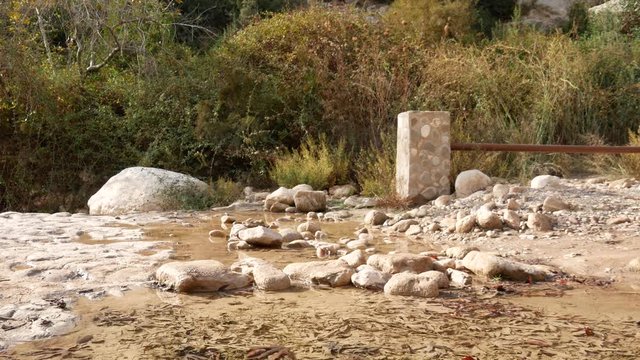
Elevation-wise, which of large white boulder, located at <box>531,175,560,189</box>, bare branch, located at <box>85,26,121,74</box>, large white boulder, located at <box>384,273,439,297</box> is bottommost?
large white boulder, located at <box>384,273,439,297</box>

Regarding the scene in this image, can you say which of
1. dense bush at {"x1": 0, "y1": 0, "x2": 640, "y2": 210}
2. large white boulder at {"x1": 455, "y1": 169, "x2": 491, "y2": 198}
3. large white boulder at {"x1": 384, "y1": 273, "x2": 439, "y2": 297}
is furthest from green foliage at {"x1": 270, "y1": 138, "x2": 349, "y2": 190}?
large white boulder at {"x1": 384, "y1": 273, "x2": 439, "y2": 297}

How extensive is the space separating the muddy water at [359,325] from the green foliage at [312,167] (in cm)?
489

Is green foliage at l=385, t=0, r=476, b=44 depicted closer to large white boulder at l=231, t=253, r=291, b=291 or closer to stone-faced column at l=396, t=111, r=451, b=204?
stone-faced column at l=396, t=111, r=451, b=204

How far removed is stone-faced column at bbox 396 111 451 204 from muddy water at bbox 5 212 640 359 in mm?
3293

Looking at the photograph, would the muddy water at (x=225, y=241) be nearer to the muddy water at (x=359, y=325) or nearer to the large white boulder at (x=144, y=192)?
the large white boulder at (x=144, y=192)

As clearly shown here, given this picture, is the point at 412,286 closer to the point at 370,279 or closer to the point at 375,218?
the point at 370,279

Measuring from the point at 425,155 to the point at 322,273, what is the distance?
351 cm

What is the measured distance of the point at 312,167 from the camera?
365 inches

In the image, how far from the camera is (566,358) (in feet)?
10.5

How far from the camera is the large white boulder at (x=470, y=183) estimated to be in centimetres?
778

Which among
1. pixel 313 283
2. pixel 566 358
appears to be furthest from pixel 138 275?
pixel 566 358

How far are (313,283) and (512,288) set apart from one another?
119 centimetres

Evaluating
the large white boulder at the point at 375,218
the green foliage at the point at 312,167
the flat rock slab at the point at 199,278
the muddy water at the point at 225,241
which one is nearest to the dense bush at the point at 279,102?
the green foliage at the point at 312,167

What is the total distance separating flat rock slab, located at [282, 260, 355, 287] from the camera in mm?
4484
